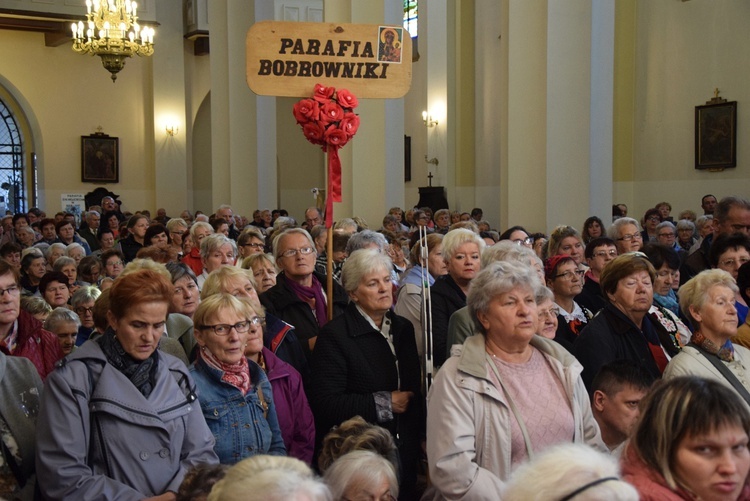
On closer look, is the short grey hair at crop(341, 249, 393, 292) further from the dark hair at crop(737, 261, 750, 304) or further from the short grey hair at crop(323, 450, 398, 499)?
the dark hair at crop(737, 261, 750, 304)

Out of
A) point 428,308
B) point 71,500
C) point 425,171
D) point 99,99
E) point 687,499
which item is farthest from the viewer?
point 99,99

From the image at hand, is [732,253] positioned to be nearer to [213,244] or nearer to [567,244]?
[567,244]

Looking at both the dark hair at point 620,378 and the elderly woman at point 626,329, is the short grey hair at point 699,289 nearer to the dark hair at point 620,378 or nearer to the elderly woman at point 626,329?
the elderly woman at point 626,329

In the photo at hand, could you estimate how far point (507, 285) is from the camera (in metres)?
3.81

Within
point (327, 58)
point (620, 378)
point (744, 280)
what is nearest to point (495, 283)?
point (620, 378)

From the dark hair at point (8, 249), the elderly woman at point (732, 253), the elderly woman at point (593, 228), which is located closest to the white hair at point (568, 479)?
the elderly woman at point (732, 253)

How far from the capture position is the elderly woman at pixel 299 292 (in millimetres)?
5371

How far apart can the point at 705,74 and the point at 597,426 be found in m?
14.1

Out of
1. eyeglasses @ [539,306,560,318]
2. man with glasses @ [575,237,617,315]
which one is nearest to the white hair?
eyeglasses @ [539,306,560,318]

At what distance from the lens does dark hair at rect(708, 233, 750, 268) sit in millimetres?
6008

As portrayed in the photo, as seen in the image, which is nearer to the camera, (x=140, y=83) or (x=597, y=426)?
(x=597, y=426)

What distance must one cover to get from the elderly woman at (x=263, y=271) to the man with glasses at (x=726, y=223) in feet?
→ 10.3

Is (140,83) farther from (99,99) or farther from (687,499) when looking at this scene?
(687,499)

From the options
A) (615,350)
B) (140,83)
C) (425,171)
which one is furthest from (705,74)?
(140,83)
